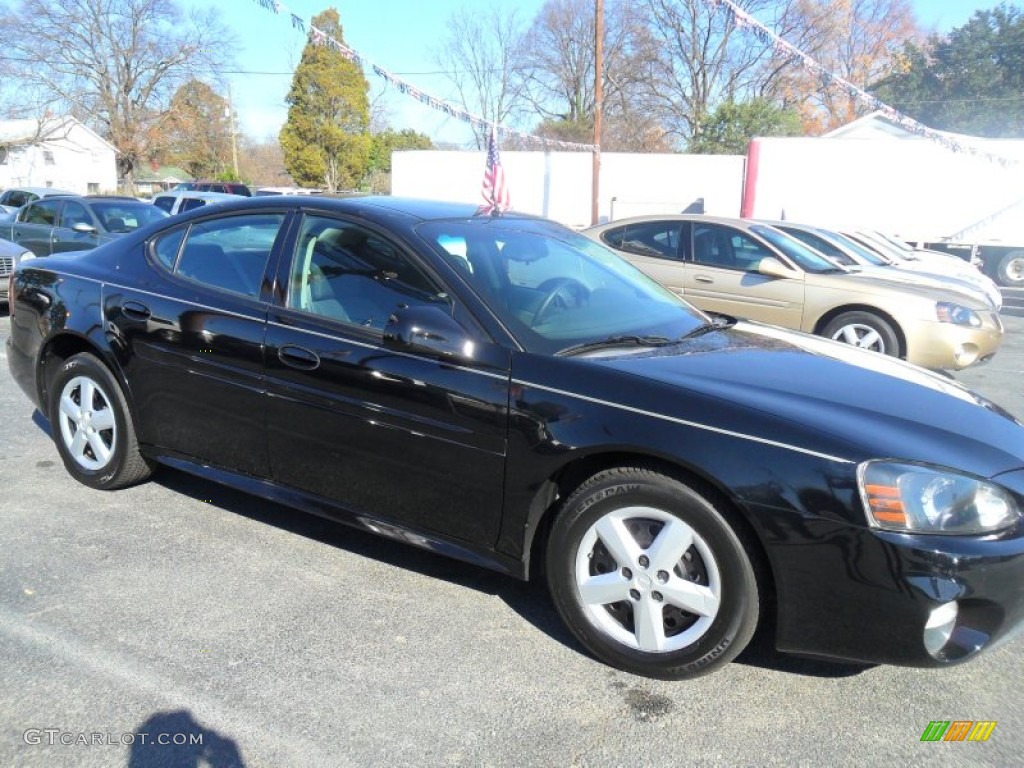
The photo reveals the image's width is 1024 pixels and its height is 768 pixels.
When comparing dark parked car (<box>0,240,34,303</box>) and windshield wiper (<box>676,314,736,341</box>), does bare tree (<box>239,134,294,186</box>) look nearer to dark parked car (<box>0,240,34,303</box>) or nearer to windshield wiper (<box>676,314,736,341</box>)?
dark parked car (<box>0,240,34,303</box>)

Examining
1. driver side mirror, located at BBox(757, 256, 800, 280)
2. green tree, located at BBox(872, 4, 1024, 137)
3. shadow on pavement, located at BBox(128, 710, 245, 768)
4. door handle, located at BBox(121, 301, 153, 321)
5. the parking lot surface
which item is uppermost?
green tree, located at BBox(872, 4, 1024, 137)

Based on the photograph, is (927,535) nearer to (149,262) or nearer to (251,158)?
(149,262)

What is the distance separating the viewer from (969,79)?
37.6m

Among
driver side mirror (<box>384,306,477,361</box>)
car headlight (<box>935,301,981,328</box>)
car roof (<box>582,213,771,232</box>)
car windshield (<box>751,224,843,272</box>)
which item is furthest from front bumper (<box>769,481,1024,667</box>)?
car roof (<box>582,213,771,232</box>)

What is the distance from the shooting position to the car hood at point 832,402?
97.3 inches

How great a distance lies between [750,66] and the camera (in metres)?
43.1

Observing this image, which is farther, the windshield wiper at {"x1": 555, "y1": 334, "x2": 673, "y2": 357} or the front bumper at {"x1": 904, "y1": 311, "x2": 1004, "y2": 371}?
the front bumper at {"x1": 904, "y1": 311, "x2": 1004, "y2": 371}

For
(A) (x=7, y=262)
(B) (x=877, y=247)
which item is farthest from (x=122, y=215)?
(B) (x=877, y=247)

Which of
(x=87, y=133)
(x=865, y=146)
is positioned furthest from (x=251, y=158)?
(x=865, y=146)

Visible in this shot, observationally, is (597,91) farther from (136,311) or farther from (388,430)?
(388,430)

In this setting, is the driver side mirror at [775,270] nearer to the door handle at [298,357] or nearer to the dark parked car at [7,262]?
the door handle at [298,357]

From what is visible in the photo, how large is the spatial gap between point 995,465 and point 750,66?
4530cm

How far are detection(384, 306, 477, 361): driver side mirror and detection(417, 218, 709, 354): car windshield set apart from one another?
0.19 m

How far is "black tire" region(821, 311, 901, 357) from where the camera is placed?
7.79 m
